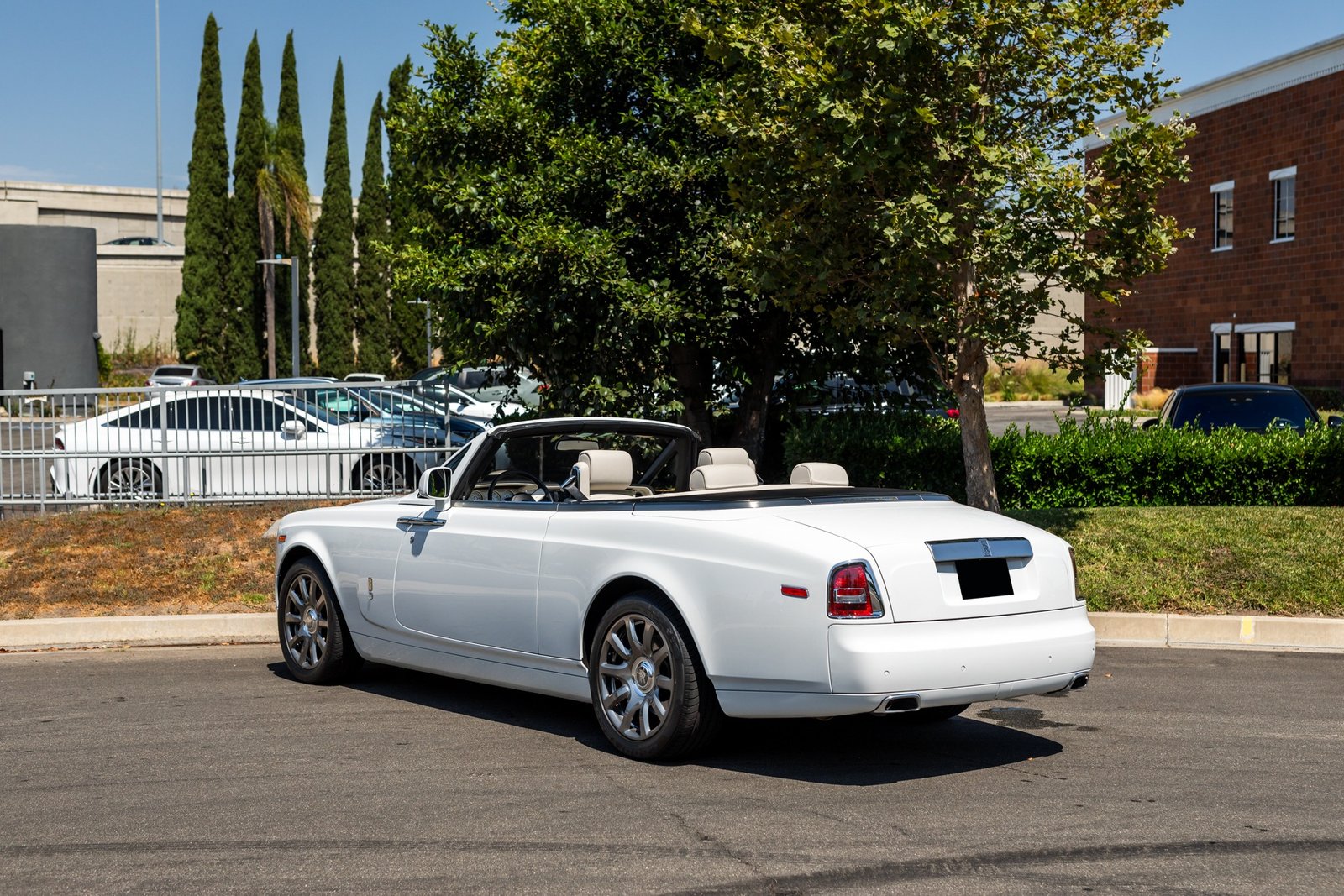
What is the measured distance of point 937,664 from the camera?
5801mm

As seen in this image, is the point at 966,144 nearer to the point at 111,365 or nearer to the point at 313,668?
the point at 313,668

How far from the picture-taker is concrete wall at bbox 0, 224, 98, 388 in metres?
41.4

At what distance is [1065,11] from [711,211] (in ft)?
14.3

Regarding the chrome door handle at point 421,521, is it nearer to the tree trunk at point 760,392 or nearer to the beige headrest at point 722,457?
the beige headrest at point 722,457

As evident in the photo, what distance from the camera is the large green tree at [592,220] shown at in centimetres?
1384

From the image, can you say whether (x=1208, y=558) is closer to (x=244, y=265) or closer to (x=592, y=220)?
(x=592, y=220)

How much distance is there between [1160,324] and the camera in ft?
132

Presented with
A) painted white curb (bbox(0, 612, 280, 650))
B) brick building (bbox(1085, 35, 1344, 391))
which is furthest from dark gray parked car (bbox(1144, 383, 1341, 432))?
brick building (bbox(1085, 35, 1344, 391))

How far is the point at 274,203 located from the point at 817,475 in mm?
46142

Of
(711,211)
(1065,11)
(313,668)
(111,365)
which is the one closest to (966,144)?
(1065,11)

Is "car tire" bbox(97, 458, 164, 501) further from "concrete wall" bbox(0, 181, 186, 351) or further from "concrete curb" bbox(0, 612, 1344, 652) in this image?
"concrete wall" bbox(0, 181, 186, 351)

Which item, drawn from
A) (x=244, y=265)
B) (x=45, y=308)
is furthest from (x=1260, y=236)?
(x=244, y=265)

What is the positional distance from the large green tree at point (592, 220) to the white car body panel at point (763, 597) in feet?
21.1

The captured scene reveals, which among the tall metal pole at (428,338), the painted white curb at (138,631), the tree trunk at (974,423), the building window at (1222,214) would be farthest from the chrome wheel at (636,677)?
the building window at (1222,214)
